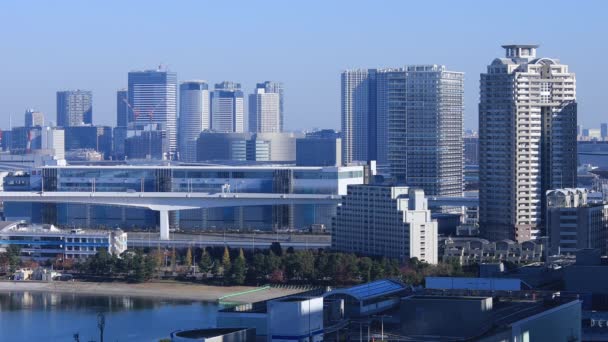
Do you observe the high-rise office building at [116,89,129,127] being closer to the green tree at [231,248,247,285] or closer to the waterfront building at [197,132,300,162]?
the waterfront building at [197,132,300,162]

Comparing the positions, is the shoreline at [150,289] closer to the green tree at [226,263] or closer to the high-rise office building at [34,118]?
the green tree at [226,263]

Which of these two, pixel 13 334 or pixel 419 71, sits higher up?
pixel 419 71

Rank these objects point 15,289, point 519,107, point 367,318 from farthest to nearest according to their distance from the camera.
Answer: point 519,107 < point 15,289 < point 367,318

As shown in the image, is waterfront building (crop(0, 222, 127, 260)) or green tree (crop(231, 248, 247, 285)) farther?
waterfront building (crop(0, 222, 127, 260))

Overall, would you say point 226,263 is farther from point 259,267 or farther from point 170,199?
point 170,199

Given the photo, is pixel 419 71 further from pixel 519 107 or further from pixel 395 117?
pixel 519 107

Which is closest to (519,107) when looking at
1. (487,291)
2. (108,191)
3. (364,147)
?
(108,191)

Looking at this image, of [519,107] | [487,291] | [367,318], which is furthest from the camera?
[519,107]

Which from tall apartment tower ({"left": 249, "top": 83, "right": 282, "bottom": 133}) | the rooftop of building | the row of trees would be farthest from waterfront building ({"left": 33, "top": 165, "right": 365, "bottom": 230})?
tall apartment tower ({"left": 249, "top": 83, "right": 282, "bottom": 133})
